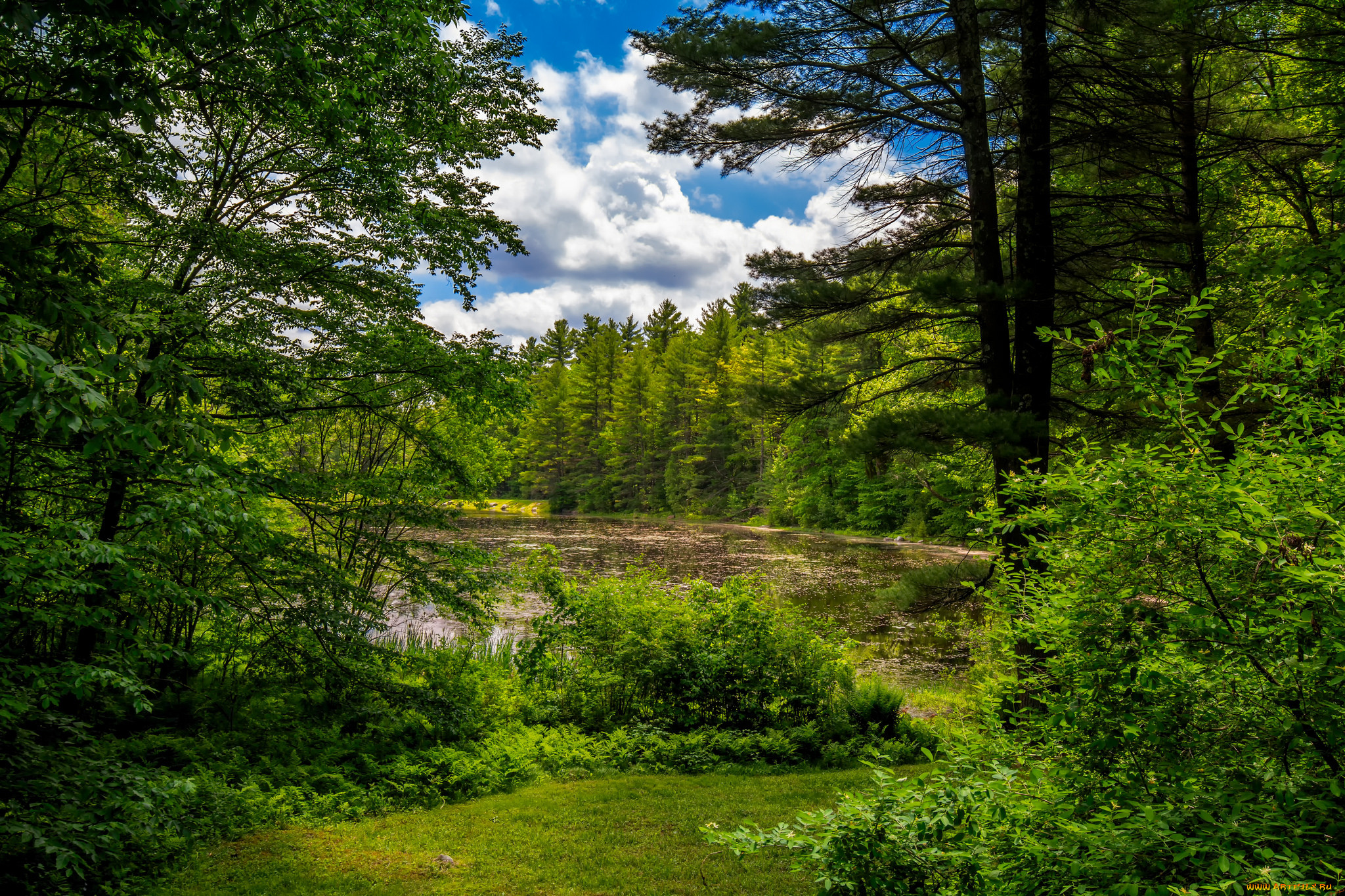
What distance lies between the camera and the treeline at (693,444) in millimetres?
28266

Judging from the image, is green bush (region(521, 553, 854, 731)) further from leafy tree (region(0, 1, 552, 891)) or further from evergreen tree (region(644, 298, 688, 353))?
evergreen tree (region(644, 298, 688, 353))

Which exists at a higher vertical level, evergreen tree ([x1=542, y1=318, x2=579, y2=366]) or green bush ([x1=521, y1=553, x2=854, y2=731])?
evergreen tree ([x1=542, y1=318, x2=579, y2=366])

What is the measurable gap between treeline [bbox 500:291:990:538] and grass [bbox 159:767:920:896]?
12.8 meters

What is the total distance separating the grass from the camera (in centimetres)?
393

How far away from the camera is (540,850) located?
14.7ft

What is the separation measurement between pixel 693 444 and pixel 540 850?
128 ft

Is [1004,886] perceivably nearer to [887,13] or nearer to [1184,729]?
[1184,729]

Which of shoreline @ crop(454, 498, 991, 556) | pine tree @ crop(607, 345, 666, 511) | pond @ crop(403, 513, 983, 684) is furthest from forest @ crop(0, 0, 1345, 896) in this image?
pine tree @ crop(607, 345, 666, 511)

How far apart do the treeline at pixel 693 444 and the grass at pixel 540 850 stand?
12800 mm

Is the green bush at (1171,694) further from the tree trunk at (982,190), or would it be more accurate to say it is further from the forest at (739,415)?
the tree trunk at (982,190)

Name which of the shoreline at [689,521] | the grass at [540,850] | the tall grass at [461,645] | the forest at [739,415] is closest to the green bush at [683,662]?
the forest at [739,415]

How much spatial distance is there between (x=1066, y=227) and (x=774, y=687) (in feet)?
19.4

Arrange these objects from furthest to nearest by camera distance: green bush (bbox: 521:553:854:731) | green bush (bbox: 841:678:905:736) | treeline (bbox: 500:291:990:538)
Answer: treeline (bbox: 500:291:990:538) < green bush (bbox: 521:553:854:731) < green bush (bbox: 841:678:905:736)

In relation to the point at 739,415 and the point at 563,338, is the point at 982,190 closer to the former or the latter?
the point at 739,415
